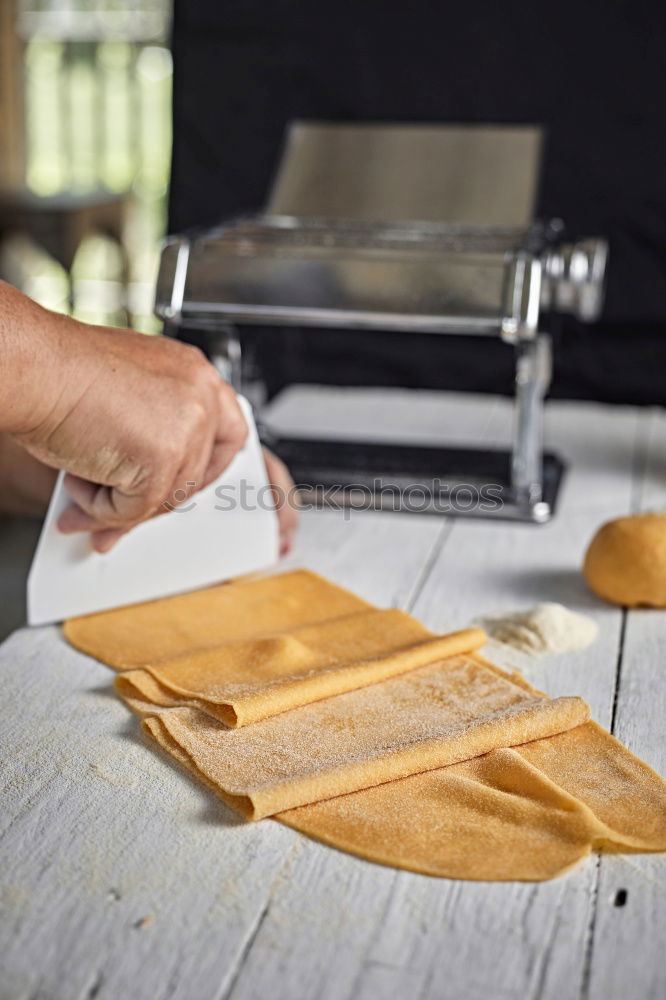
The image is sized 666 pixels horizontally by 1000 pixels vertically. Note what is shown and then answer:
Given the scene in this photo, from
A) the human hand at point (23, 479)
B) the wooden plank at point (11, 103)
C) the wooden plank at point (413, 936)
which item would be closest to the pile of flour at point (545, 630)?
the wooden plank at point (413, 936)

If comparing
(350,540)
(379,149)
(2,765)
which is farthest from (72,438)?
(379,149)

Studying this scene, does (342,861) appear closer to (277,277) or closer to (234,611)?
(234,611)

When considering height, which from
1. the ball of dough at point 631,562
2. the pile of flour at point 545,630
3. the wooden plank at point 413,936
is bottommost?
the pile of flour at point 545,630

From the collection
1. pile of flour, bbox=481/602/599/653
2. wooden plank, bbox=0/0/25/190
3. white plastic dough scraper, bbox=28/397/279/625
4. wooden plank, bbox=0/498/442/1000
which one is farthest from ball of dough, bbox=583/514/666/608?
wooden plank, bbox=0/0/25/190

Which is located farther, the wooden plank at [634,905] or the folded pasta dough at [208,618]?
the folded pasta dough at [208,618]

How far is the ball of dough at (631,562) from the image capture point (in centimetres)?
89

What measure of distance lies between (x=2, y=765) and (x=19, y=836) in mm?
81

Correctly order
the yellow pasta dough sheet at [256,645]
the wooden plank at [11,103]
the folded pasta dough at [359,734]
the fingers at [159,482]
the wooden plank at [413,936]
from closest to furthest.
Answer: the wooden plank at [413,936], the folded pasta dough at [359,734], the yellow pasta dough sheet at [256,645], the fingers at [159,482], the wooden plank at [11,103]

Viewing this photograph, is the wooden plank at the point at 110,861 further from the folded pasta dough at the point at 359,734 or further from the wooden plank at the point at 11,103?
the wooden plank at the point at 11,103

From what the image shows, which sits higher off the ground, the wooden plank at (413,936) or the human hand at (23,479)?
the wooden plank at (413,936)

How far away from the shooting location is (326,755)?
66cm

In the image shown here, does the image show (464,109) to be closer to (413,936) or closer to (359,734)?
(359,734)

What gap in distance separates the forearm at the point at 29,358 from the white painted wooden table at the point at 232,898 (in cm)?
18

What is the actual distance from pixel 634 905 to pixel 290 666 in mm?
306
